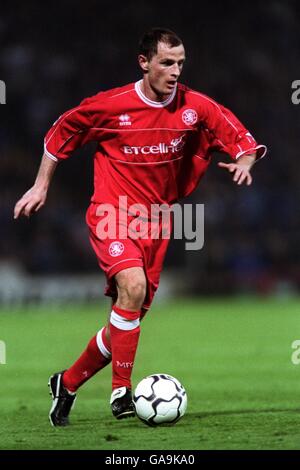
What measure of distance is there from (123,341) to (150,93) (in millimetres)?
1441

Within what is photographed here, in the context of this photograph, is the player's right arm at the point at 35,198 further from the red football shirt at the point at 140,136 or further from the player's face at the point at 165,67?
the player's face at the point at 165,67

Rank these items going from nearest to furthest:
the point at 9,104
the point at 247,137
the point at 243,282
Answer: the point at 247,137, the point at 243,282, the point at 9,104

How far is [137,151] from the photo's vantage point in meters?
6.07

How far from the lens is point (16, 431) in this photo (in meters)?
5.50

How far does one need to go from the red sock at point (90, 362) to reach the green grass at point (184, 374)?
0.23 metres

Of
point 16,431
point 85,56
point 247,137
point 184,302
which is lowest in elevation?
point 184,302

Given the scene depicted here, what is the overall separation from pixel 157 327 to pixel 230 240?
5399mm

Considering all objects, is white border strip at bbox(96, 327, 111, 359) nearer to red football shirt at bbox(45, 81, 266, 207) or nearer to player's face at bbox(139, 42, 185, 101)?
red football shirt at bbox(45, 81, 266, 207)

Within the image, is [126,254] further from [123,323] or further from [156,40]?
[156,40]

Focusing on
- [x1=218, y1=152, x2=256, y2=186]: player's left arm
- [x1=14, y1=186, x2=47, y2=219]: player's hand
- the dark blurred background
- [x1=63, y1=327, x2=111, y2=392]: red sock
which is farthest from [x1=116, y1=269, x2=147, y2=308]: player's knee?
the dark blurred background

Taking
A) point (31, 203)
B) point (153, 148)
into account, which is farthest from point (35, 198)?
point (153, 148)

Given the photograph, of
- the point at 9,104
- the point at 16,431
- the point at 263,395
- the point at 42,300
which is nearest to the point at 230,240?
the point at 42,300

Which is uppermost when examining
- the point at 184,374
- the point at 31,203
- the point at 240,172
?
the point at 240,172

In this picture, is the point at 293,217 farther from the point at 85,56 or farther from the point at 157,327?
the point at 157,327
